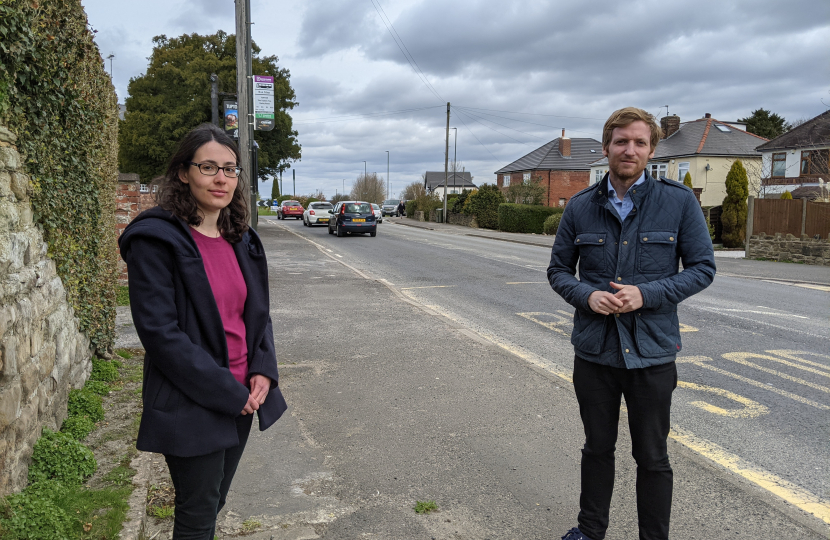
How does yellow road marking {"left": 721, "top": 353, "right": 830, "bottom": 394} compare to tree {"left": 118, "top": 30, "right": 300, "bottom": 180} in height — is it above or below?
below

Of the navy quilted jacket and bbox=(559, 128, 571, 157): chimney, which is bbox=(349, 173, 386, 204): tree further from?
the navy quilted jacket

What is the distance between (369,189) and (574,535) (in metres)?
85.8

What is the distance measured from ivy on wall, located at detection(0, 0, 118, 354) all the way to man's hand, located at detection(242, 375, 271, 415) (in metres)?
2.01

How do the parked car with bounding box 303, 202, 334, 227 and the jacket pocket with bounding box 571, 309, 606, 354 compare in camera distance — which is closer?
the jacket pocket with bounding box 571, 309, 606, 354

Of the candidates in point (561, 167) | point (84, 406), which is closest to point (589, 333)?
point (84, 406)

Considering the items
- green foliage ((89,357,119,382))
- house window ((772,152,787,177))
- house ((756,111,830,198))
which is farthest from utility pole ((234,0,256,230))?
house window ((772,152,787,177))

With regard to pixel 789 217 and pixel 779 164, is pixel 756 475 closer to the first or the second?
pixel 789 217

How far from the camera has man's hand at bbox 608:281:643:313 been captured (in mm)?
2711

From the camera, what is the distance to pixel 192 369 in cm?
214

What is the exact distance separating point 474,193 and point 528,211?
665 centimetres

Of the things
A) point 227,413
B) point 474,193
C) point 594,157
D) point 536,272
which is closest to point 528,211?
point 474,193

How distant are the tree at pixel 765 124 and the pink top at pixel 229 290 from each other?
67954mm

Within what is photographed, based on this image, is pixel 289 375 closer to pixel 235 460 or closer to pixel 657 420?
pixel 235 460

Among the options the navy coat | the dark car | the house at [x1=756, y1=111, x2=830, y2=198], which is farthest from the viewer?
the house at [x1=756, y1=111, x2=830, y2=198]
